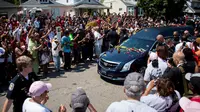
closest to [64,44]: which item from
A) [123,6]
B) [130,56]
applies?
[130,56]

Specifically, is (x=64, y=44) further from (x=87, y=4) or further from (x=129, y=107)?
(x=87, y=4)

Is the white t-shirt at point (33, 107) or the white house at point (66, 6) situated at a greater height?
the white house at point (66, 6)

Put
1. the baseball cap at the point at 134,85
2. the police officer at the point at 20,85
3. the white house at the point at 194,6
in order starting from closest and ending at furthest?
the baseball cap at the point at 134,85 → the police officer at the point at 20,85 → the white house at the point at 194,6

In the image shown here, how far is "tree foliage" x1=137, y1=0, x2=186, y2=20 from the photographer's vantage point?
20250 mm

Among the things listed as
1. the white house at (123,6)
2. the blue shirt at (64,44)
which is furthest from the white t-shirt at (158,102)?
the white house at (123,6)

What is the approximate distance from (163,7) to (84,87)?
1454cm

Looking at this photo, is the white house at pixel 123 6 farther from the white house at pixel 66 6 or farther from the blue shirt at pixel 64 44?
the blue shirt at pixel 64 44

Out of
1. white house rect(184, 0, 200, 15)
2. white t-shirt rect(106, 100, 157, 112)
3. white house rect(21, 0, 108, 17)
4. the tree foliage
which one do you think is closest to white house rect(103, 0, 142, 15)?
white house rect(21, 0, 108, 17)

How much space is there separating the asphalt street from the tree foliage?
12046 millimetres

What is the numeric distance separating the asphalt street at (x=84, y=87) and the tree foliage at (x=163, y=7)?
12.0 meters

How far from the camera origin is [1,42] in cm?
879

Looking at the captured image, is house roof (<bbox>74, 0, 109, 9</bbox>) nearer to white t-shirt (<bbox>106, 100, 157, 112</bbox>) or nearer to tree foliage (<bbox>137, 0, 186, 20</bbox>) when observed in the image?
tree foliage (<bbox>137, 0, 186, 20</bbox>)

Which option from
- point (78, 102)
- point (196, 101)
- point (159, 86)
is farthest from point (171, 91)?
point (78, 102)

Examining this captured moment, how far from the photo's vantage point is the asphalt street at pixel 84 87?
714 cm
